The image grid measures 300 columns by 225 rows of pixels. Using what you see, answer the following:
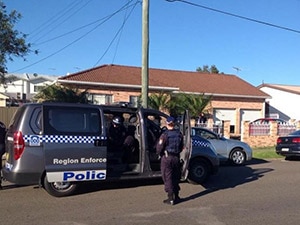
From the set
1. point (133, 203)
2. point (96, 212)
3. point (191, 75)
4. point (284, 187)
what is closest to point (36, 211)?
point (96, 212)

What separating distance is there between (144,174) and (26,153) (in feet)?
8.41

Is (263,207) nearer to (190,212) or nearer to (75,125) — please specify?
(190,212)

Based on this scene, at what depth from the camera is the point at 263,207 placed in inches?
303

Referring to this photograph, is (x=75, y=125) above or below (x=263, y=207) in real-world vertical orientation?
above

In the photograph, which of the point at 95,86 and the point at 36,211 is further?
the point at 95,86

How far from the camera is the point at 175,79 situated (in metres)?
34.4

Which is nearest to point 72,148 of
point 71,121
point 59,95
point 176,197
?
point 71,121

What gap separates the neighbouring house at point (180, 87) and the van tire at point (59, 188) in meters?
18.8

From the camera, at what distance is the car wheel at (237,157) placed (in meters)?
15.1

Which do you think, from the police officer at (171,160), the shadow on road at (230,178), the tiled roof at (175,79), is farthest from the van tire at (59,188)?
the tiled roof at (175,79)

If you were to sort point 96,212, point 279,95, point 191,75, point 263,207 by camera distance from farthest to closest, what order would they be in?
point 279,95 → point 191,75 → point 263,207 → point 96,212

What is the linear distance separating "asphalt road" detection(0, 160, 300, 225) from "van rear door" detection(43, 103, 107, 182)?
1.71 ft

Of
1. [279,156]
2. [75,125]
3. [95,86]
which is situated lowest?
[279,156]

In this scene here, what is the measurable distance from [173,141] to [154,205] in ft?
4.12
